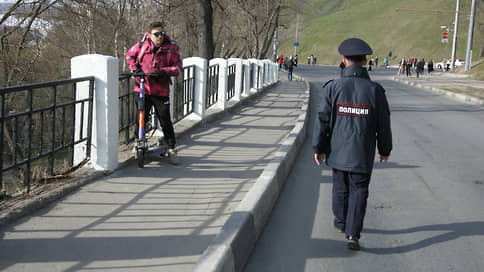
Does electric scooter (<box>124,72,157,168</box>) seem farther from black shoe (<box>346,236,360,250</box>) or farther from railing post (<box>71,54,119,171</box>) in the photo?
black shoe (<box>346,236,360,250</box>)

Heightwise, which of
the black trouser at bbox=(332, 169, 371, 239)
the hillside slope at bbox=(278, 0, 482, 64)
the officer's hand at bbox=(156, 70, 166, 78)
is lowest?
the black trouser at bbox=(332, 169, 371, 239)

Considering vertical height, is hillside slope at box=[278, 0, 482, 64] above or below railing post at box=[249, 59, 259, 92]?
above

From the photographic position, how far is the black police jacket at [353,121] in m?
4.55

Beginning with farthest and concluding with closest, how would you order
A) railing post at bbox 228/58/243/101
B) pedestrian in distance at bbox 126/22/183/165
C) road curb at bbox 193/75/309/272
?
railing post at bbox 228/58/243/101 < pedestrian in distance at bbox 126/22/183/165 < road curb at bbox 193/75/309/272

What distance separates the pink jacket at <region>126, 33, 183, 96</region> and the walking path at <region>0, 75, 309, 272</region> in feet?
3.33

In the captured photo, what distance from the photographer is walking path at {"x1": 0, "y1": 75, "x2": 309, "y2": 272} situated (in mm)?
3947

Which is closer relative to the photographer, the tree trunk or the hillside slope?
the tree trunk

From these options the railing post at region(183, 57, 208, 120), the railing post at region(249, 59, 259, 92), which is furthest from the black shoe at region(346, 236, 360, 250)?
the railing post at region(249, 59, 259, 92)

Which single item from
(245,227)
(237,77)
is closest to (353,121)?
(245,227)

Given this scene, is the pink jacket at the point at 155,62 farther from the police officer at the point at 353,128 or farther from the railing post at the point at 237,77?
the railing post at the point at 237,77

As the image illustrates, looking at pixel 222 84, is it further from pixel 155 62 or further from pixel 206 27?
pixel 155 62

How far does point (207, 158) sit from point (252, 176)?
47.3 inches

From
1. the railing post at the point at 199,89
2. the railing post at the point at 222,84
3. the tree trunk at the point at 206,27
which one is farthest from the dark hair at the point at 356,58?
the tree trunk at the point at 206,27

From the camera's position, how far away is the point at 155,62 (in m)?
6.94
